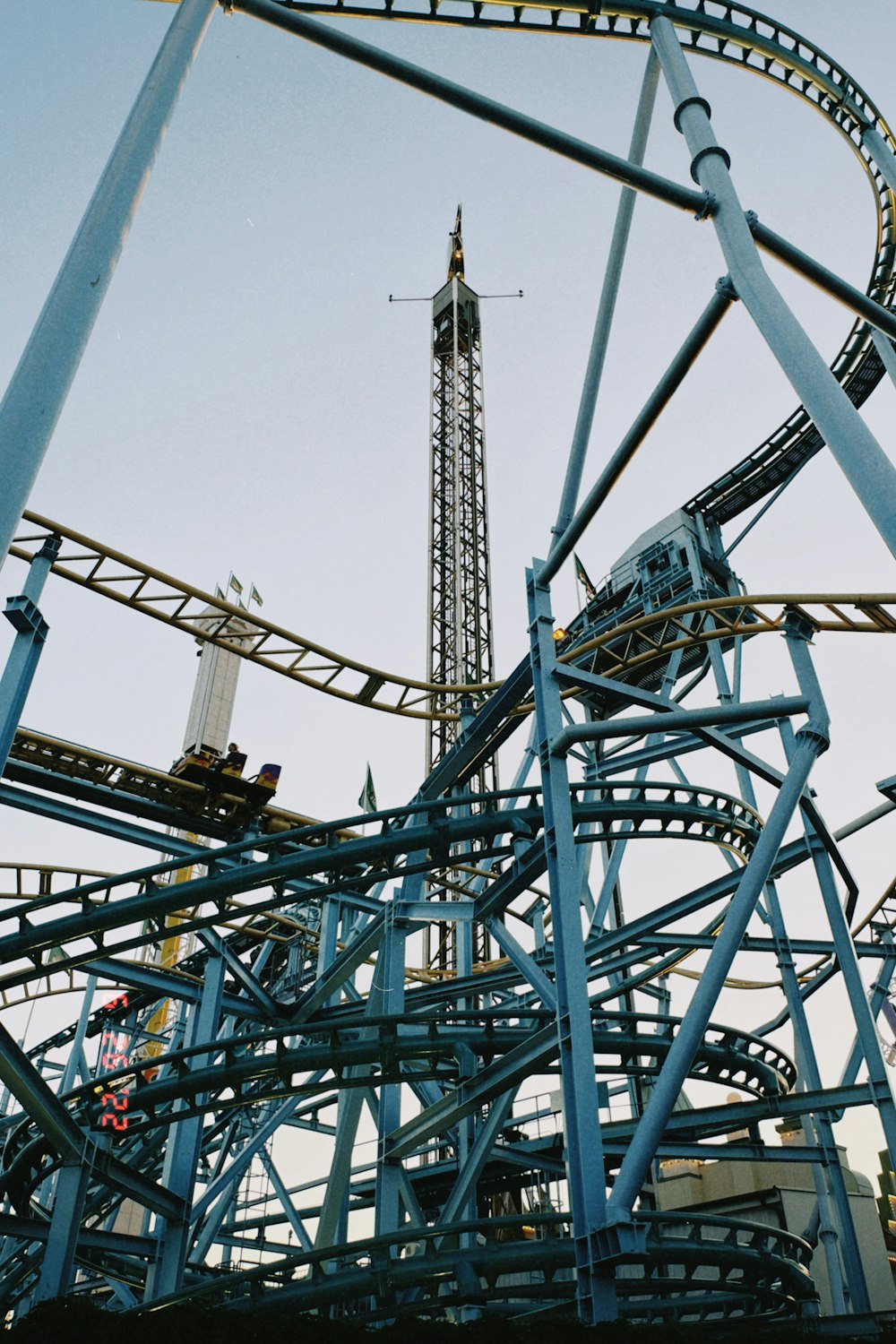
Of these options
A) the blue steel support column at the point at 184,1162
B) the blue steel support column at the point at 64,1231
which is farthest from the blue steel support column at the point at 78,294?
the blue steel support column at the point at 184,1162

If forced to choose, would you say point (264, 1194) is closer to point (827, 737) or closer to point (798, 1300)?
point (798, 1300)

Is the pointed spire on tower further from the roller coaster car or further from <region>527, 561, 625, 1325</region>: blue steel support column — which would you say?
<region>527, 561, 625, 1325</region>: blue steel support column

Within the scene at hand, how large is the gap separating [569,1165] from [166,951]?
3165 centimetres

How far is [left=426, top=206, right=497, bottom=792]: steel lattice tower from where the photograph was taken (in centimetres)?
3944

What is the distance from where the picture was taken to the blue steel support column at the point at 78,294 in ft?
13.3

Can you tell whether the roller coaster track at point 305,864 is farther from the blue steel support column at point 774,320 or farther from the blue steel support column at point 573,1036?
the blue steel support column at point 774,320

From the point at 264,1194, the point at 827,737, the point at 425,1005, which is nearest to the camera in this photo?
the point at 827,737

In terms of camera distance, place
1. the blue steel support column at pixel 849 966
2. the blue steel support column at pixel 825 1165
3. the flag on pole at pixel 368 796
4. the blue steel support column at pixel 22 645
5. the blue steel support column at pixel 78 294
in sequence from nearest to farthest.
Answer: the blue steel support column at pixel 78 294 → the blue steel support column at pixel 849 966 → the blue steel support column at pixel 22 645 → the blue steel support column at pixel 825 1165 → the flag on pole at pixel 368 796

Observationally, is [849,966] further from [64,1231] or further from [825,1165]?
[64,1231]

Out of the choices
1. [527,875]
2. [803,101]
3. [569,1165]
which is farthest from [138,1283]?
[803,101]

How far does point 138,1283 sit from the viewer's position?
15266 millimetres

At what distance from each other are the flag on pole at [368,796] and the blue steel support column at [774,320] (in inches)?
568

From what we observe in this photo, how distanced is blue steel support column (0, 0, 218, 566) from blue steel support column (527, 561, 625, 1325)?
598 centimetres

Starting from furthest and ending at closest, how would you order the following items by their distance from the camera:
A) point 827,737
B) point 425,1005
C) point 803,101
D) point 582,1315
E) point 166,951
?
point 166,951
point 425,1005
point 803,101
point 827,737
point 582,1315
